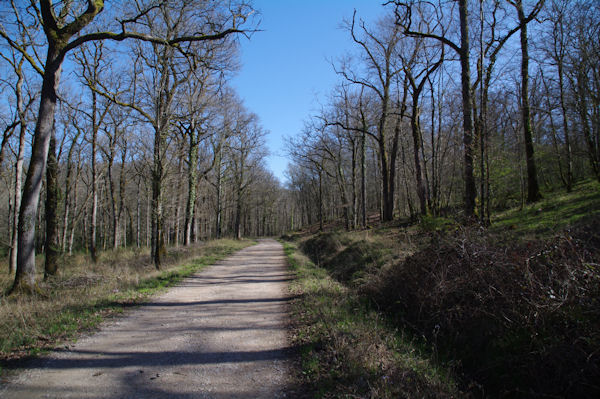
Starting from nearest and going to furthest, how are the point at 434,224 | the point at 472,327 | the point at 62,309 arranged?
the point at 472,327 → the point at 62,309 → the point at 434,224

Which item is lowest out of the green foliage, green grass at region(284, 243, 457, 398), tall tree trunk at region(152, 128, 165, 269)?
green grass at region(284, 243, 457, 398)

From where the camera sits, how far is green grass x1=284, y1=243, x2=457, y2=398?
10.9ft

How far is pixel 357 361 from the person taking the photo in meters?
3.82

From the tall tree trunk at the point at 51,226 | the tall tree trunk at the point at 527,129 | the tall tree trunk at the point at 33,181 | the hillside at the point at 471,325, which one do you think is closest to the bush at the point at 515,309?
the hillside at the point at 471,325

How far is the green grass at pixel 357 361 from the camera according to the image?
131 inches

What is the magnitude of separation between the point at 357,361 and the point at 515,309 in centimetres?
251

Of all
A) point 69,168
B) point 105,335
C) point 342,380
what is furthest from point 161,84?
point 69,168

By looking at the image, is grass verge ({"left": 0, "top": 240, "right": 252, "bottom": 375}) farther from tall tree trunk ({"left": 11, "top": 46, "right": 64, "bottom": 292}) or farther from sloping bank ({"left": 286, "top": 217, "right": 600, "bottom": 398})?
sloping bank ({"left": 286, "top": 217, "right": 600, "bottom": 398})

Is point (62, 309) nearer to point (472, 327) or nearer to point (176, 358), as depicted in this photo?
point (176, 358)

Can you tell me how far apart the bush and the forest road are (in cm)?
247

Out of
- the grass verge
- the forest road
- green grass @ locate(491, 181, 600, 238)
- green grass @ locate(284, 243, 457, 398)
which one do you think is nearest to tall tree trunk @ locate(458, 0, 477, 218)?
green grass @ locate(491, 181, 600, 238)

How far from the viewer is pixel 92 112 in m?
20.0

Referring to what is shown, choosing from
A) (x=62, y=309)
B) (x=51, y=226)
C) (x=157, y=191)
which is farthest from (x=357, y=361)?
(x=51, y=226)

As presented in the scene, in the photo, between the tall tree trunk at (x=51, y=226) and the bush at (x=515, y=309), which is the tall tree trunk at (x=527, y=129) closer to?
the bush at (x=515, y=309)
